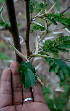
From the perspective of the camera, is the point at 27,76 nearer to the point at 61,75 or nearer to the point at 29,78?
the point at 29,78

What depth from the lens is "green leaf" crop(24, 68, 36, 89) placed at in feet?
1.70

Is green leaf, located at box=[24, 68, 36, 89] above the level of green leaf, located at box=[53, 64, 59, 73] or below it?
below

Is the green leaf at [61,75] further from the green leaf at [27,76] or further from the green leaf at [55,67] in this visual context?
the green leaf at [27,76]

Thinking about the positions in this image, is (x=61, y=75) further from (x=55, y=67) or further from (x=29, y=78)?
(x=29, y=78)

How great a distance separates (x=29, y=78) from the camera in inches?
20.7

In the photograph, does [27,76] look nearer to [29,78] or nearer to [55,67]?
[29,78]

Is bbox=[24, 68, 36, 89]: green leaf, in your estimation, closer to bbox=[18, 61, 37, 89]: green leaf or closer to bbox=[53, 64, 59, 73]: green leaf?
bbox=[18, 61, 37, 89]: green leaf

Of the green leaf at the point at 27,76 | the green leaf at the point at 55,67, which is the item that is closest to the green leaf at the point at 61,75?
the green leaf at the point at 55,67

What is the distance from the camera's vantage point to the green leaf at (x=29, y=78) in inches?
20.4

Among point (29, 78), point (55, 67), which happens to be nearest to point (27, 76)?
point (29, 78)

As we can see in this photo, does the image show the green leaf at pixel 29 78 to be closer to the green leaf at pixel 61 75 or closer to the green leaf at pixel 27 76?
the green leaf at pixel 27 76

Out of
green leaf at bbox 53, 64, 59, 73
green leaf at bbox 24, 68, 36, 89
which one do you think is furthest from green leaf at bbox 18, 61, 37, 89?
green leaf at bbox 53, 64, 59, 73

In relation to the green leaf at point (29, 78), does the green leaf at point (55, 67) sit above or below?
above

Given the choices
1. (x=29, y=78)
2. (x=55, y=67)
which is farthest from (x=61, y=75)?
(x=29, y=78)
